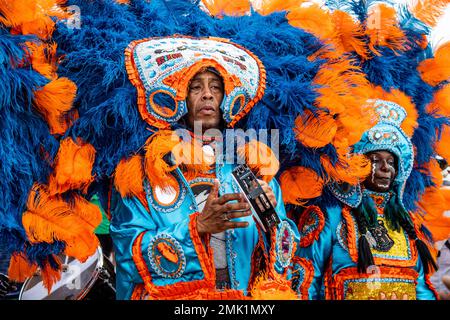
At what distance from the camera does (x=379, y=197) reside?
4098 mm

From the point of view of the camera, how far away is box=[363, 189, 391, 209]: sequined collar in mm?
4074

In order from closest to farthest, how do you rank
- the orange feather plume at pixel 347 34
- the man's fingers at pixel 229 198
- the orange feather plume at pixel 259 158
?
the man's fingers at pixel 229 198 < the orange feather plume at pixel 259 158 < the orange feather plume at pixel 347 34

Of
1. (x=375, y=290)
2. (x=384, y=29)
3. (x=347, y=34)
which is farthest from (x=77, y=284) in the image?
(x=384, y=29)

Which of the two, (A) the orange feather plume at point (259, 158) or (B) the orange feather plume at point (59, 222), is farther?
(A) the orange feather plume at point (259, 158)

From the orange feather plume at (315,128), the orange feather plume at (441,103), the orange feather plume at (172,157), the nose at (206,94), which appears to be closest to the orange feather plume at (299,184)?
the orange feather plume at (315,128)

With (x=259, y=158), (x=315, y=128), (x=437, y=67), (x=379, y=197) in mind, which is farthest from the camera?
(x=437, y=67)

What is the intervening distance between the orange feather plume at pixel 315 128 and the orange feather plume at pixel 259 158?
196 mm

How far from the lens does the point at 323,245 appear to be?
402 cm

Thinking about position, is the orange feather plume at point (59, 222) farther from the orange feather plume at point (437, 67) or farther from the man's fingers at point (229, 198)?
the orange feather plume at point (437, 67)

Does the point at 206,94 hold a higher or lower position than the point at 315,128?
higher

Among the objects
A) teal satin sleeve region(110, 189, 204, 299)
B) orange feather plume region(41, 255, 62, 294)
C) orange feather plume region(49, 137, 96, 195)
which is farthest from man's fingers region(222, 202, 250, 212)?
orange feather plume region(41, 255, 62, 294)

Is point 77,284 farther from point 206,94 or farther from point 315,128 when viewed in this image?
point 315,128

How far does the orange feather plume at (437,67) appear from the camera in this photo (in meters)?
4.20

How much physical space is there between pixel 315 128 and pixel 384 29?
863 mm
